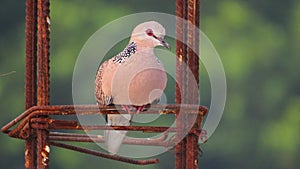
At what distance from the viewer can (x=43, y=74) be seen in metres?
3.06

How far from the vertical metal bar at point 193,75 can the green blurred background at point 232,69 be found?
6636 millimetres

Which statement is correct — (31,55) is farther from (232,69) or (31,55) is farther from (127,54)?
(232,69)

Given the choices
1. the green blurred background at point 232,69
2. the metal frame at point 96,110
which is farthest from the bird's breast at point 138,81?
the green blurred background at point 232,69

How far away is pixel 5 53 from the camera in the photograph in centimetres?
1060

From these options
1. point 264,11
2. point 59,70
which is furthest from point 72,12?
point 264,11

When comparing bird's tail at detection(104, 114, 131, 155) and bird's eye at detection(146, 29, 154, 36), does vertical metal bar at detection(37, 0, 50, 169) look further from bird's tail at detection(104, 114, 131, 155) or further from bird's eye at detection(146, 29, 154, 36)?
bird's tail at detection(104, 114, 131, 155)

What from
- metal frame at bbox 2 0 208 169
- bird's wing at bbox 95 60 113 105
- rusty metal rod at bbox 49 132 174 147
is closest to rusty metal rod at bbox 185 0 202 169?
metal frame at bbox 2 0 208 169

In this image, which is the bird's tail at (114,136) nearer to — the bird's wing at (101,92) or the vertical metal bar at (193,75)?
the bird's wing at (101,92)

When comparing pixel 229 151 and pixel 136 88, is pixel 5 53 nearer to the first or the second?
pixel 229 151

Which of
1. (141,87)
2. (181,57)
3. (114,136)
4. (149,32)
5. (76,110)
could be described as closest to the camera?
(76,110)

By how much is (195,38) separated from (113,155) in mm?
576

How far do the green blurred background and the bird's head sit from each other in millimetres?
6290

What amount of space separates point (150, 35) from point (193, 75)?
1.24ft

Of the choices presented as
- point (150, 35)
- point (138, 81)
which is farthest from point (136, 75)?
point (150, 35)
